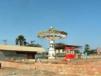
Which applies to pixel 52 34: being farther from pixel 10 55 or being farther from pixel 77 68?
pixel 77 68

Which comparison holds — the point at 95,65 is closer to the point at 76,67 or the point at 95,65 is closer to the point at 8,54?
the point at 76,67

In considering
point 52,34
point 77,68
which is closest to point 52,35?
point 52,34

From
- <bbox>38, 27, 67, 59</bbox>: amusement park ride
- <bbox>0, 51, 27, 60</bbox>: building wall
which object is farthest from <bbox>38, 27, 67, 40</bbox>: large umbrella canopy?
<bbox>0, 51, 27, 60</bbox>: building wall

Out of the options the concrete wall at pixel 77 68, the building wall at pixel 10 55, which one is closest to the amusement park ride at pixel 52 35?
the building wall at pixel 10 55

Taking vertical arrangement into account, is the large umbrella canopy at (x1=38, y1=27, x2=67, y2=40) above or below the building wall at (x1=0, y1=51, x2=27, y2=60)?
above

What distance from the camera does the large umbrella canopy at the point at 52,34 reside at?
7281 cm

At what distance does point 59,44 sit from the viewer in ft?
287

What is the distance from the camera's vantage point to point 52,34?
73312 mm

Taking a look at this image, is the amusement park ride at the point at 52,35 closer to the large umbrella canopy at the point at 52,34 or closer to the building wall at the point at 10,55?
the large umbrella canopy at the point at 52,34

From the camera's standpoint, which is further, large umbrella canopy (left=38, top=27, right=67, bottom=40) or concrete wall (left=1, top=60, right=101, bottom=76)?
large umbrella canopy (left=38, top=27, right=67, bottom=40)

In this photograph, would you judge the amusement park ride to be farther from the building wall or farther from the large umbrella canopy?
the building wall

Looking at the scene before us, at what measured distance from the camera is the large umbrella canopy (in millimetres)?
72812

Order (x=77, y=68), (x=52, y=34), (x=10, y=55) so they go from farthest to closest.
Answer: (x=10, y=55) → (x=52, y=34) → (x=77, y=68)

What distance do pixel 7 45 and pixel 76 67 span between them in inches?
1835
